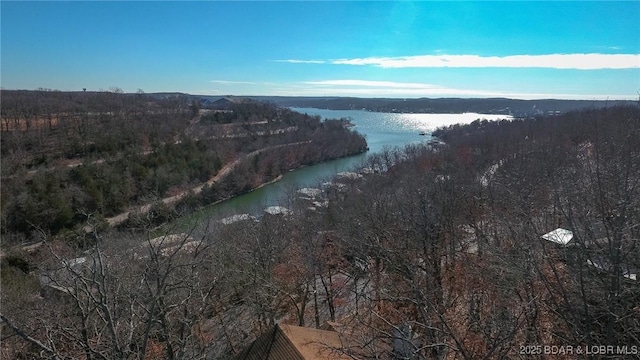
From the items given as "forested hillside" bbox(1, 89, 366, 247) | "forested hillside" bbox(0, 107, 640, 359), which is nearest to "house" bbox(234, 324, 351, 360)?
"forested hillside" bbox(0, 107, 640, 359)

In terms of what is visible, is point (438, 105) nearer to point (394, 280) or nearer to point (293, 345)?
point (394, 280)

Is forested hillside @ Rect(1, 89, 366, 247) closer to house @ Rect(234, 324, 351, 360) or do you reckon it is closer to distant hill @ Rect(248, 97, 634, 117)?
house @ Rect(234, 324, 351, 360)

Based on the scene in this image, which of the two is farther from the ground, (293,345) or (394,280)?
(293,345)

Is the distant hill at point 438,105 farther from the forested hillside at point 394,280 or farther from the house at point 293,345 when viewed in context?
the house at point 293,345

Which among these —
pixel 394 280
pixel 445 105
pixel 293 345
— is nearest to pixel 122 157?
pixel 394 280

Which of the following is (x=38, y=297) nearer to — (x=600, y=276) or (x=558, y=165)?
(x=600, y=276)

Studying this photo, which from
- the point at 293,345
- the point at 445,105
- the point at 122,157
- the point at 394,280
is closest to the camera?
the point at 293,345
